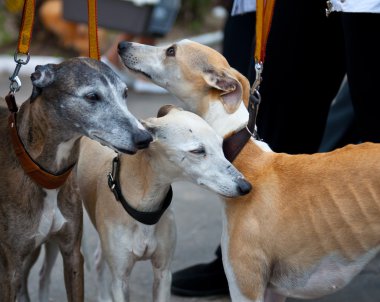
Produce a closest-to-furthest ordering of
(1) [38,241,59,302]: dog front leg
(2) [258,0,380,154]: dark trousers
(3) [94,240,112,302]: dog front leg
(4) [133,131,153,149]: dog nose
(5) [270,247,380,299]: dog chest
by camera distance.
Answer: (4) [133,131,153,149]: dog nose, (5) [270,247,380,299]: dog chest, (2) [258,0,380,154]: dark trousers, (1) [38,241,59,302]: dog front leg, (3) [94,240,112,302]: dog front leg

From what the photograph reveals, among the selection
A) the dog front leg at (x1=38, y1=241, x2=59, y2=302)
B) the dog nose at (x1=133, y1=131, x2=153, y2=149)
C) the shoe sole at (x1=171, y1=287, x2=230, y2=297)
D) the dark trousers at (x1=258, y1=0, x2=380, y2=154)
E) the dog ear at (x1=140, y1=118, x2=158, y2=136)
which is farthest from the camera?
the shoe sole at (x1=171, y1=287, x2=230, y2=297)

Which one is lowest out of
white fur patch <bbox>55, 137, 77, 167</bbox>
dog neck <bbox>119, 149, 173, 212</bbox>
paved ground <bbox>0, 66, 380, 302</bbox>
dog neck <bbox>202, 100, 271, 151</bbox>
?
paved ground <bbox>0, 66, 380, 302</bbox>

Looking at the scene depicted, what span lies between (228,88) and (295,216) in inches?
26.0

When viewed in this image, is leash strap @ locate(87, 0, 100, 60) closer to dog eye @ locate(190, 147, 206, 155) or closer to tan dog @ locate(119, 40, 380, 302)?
tan dog @ locate(119, 40, 380, 302)

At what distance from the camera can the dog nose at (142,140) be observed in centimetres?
330

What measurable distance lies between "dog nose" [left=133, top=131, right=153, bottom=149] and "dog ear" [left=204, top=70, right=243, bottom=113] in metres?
0.46

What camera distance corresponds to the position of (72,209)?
3674mm

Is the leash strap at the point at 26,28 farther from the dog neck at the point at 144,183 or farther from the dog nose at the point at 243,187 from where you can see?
the dog nose at the point at 243,187

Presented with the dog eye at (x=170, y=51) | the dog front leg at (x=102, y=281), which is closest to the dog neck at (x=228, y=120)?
the dog eye at (x=170, y=51)

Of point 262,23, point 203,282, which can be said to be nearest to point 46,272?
point 203,282

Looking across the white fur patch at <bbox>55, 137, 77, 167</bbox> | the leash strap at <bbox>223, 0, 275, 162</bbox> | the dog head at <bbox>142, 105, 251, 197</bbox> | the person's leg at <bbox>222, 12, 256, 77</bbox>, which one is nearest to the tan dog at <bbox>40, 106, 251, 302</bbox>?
the dog head at <bbox>142, 105, 251, 197</bbox>

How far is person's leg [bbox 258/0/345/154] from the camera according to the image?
4145 millimetres

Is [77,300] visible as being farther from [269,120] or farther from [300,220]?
[269,120]

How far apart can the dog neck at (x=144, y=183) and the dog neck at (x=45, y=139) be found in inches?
12.2
